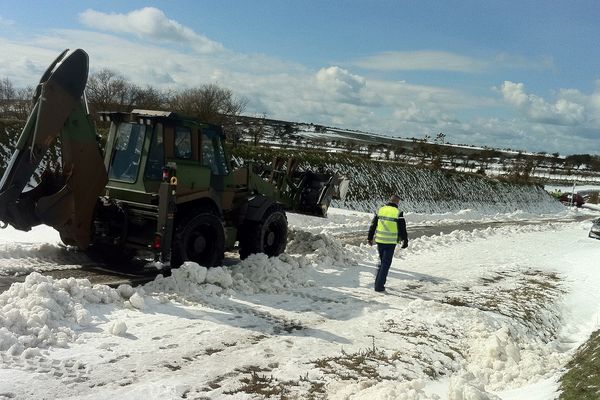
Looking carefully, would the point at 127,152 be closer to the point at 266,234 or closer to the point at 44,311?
the point at 266,234

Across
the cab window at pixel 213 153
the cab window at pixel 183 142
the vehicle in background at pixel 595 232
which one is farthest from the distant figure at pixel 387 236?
the vehicle in background at pixel 595 232

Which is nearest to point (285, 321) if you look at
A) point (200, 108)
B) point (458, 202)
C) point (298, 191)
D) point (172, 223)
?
point (172, 223)

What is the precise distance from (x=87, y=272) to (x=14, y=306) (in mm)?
2727

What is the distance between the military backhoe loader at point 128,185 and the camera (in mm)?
7605

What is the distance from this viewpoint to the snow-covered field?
5043mm

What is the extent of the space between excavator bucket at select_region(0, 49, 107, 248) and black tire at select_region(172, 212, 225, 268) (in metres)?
1.39

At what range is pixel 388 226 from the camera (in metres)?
9.59

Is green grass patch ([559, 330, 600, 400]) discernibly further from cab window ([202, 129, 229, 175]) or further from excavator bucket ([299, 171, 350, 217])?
excavator bucket ([299, 171, 350, 217])

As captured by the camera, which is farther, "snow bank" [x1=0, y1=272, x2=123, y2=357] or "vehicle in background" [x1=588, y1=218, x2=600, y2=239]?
"vehicle in background" [x1=588, y1=218, x2=600, y2=239]

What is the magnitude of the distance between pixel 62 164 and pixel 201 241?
243 cm

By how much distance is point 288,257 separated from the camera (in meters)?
10.0

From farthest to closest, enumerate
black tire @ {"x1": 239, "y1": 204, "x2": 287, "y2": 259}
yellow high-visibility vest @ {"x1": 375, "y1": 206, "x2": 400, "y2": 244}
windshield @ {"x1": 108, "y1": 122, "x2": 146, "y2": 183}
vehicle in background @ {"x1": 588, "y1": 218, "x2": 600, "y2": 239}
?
vehicle in background @ {"x1": 588, "y1": 218, "x2": 600, "y2": 239}, black tire @ {"x1": 239, "y1": 204, "x2": 287, "y2": 259}, yellow high-visibility vest @ {"x1": 375, "y1": 206, "x2": 400, "y2": 244}, windshield @ {"x1": 108, "y1": 122, "x2": 146, "y2": 183}

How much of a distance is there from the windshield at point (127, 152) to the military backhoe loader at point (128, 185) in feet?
0.05

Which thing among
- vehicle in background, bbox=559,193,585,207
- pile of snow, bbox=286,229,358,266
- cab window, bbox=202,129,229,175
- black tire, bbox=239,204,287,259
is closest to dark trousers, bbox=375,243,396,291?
A: pile of snow, bbox=286,229,358,266
